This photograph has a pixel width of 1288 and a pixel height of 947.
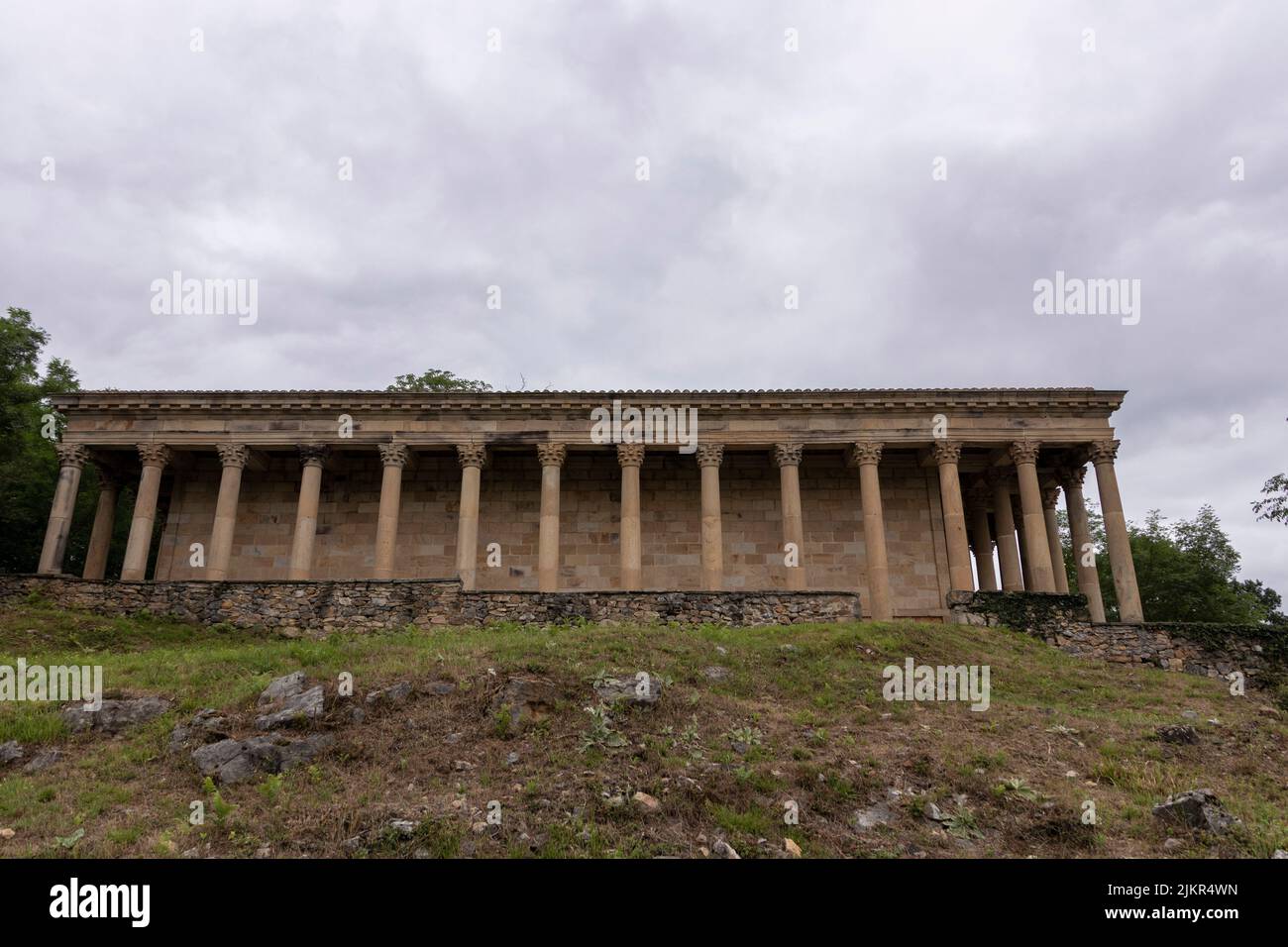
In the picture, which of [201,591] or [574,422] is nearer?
[201,591]

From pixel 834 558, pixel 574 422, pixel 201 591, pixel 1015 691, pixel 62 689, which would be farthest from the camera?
pixel 834 558

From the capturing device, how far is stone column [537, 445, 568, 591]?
30.7 metres

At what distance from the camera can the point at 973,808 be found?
34.0 ft

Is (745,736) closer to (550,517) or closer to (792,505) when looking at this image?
(792,505)

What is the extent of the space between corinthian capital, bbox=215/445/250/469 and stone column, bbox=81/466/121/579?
6015 millimetres

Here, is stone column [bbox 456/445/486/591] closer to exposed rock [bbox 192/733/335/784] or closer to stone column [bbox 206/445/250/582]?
stone column [bbox 206/445/250/582]

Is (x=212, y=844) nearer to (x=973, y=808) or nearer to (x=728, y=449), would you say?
(x=973, y=808)

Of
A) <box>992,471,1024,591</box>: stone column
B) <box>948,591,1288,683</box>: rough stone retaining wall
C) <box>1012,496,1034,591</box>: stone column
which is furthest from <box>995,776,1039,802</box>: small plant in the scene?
<box>992,471,1024,591</box>: stone column

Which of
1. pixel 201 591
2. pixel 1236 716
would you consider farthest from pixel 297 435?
pixel 1236 716

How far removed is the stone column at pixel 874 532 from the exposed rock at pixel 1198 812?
19.5 m

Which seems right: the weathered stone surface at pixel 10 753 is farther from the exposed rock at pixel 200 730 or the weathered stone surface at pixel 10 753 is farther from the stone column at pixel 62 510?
the stone column at pixel 62 510
